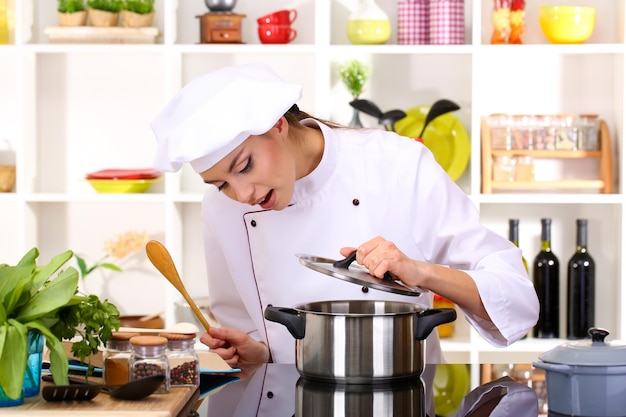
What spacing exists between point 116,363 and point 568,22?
7.95 ft

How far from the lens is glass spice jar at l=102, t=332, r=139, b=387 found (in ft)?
4.61

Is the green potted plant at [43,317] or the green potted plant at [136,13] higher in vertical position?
the green potted plant at [136,13]

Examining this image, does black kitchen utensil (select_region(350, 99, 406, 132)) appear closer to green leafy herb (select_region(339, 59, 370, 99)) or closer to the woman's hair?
green leafy herb (select_region(339, 59, 370, 99))

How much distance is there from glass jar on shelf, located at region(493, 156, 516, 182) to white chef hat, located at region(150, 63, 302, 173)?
1990 millimetres

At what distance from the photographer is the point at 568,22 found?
3350 mm

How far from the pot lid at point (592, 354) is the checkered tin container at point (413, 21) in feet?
7.44

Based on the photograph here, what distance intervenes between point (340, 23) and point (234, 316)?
178cm

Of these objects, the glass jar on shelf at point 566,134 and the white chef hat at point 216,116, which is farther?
the glass jar on shelf at point 566,134

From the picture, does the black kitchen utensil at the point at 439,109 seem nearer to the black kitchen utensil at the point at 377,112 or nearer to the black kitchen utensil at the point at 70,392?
the black kitchen utensil at the point at 377,112

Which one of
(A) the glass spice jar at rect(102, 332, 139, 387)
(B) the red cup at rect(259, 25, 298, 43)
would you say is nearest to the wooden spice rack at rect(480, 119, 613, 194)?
(B) the red cup at rect(259, 25, 298, 43)

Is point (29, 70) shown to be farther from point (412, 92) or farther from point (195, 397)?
point (195, 397)

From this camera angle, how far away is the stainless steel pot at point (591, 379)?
1228 mm

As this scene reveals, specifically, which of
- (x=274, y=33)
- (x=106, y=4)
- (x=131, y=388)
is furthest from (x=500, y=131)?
(x=131, y=388)

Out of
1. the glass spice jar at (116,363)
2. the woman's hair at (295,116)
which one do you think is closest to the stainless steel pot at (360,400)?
the glass spice jar at (116,363)
